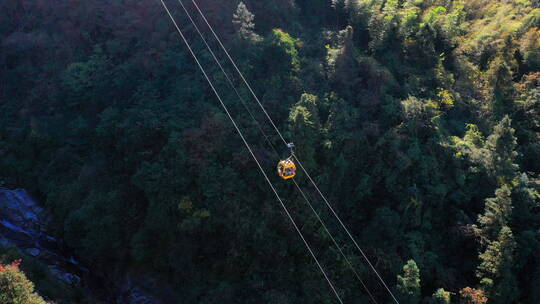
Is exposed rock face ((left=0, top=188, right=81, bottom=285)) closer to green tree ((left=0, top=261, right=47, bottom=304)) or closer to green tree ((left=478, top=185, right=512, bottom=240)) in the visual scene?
green tree ((left=0, top=261, right=47, bottom=304))

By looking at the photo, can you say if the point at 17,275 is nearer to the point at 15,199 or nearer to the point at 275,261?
the point at 15,199

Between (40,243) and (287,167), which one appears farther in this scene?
(40,243)

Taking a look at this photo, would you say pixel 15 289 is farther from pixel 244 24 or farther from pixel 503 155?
pixel 503 155

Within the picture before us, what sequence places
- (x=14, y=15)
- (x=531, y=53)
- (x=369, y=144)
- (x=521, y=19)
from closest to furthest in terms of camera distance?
(x=369, y=144)
(x=531, y=53)
(x=521, y=19)
(x=14, y=15)

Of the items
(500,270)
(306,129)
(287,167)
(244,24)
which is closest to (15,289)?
(287,167)

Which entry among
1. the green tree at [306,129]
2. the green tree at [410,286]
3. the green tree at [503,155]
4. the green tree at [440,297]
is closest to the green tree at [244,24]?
the green tree at [306,129]

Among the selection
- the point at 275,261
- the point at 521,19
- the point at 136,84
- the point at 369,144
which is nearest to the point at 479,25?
the point at 521,19
